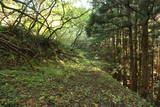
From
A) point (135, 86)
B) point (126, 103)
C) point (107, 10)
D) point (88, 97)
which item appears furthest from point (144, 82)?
point (88, 97)

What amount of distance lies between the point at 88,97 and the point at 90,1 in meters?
7.46

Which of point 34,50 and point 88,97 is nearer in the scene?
point 88,97

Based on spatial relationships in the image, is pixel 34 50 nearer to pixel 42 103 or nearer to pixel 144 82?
pixel 42 103

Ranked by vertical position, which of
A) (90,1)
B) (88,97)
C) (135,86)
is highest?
(90,1)

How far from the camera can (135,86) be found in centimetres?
1066

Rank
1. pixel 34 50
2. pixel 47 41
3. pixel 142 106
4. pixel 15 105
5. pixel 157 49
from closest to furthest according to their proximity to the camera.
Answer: pixel 15 105 < pixel 142 106 < pixel 34 50 < pixel 47 41 < pixel 157 49

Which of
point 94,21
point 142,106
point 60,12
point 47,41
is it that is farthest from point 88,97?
point 94,21

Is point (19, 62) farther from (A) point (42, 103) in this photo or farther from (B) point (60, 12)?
(B) point (60, 12)

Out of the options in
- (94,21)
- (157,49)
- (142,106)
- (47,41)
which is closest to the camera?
(142,106)

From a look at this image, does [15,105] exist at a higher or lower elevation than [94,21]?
lower

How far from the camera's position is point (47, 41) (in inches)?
329

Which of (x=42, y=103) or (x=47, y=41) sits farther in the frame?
(x=47, y=41)

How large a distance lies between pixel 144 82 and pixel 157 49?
8.06 m

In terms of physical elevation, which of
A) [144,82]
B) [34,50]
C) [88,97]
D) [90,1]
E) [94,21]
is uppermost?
[90,1]
